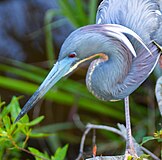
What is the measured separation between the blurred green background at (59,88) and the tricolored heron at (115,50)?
0.96 m

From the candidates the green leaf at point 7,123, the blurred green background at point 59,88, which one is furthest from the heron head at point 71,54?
the blurred green background at point 59,88

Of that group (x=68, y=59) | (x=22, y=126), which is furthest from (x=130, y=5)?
(x=22, y=126)

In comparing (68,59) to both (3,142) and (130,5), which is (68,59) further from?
(3,142)

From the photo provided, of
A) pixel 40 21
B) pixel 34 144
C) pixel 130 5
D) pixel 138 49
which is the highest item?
pixel 40 21

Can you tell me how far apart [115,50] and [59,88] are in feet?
4.20

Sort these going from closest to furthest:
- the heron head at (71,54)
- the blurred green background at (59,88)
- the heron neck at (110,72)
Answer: the heron head at (71,54) < the heron neck at (110,72) < the blurred green background at (59,88)

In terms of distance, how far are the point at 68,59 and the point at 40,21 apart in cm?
200

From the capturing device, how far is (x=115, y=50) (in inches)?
62.2

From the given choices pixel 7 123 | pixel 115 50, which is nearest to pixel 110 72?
pixel 115 50

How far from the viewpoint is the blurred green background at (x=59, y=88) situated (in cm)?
278

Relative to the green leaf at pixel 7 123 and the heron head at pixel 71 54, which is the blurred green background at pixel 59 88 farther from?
the heron head at pixel 71 54

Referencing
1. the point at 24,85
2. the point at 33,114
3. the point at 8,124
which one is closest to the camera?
the point at 8,124

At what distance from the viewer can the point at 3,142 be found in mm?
1796

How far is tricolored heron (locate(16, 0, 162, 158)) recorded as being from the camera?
1509mm
